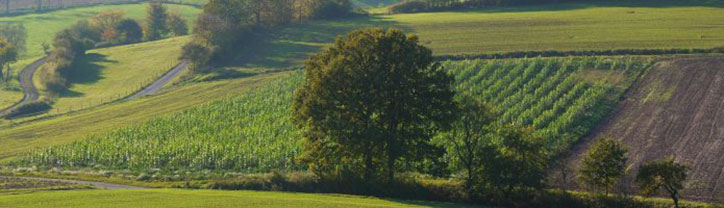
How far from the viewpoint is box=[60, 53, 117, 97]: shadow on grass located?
474ft

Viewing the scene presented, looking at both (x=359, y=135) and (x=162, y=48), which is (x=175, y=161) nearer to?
(x=359, y=135)

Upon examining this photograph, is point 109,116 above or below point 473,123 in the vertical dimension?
below

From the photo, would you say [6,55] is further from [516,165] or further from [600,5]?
[516,165]

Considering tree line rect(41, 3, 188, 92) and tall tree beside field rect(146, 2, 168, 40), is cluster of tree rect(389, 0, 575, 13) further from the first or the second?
tall tree beside field rect(146, 2, 168, 40)

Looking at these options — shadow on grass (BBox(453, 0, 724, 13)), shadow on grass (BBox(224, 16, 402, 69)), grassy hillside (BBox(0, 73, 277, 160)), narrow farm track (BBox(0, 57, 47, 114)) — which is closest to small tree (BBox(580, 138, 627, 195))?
grassy hillside (BBox(0, 73, 277, 160))

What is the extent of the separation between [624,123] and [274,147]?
32.9 metres

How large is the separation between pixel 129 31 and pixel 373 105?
440ft

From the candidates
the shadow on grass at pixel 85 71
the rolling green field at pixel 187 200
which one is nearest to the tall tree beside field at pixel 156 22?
the shadow on grass at pixel 85 71

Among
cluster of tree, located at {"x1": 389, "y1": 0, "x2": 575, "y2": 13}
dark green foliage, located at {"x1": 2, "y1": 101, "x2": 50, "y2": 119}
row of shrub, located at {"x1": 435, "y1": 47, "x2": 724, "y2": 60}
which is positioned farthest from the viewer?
cluster of tree, located at {"x1": 389, "y1": 0, "x2": 575, "y2": 13}

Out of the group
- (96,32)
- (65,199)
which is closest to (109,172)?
(65,199)

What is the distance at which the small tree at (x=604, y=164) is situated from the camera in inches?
2191

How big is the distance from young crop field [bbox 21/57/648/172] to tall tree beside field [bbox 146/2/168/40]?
81779mm

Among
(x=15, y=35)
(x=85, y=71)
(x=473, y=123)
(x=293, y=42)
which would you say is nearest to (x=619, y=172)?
(x=473, y=123)

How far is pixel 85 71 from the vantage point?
152 metres
